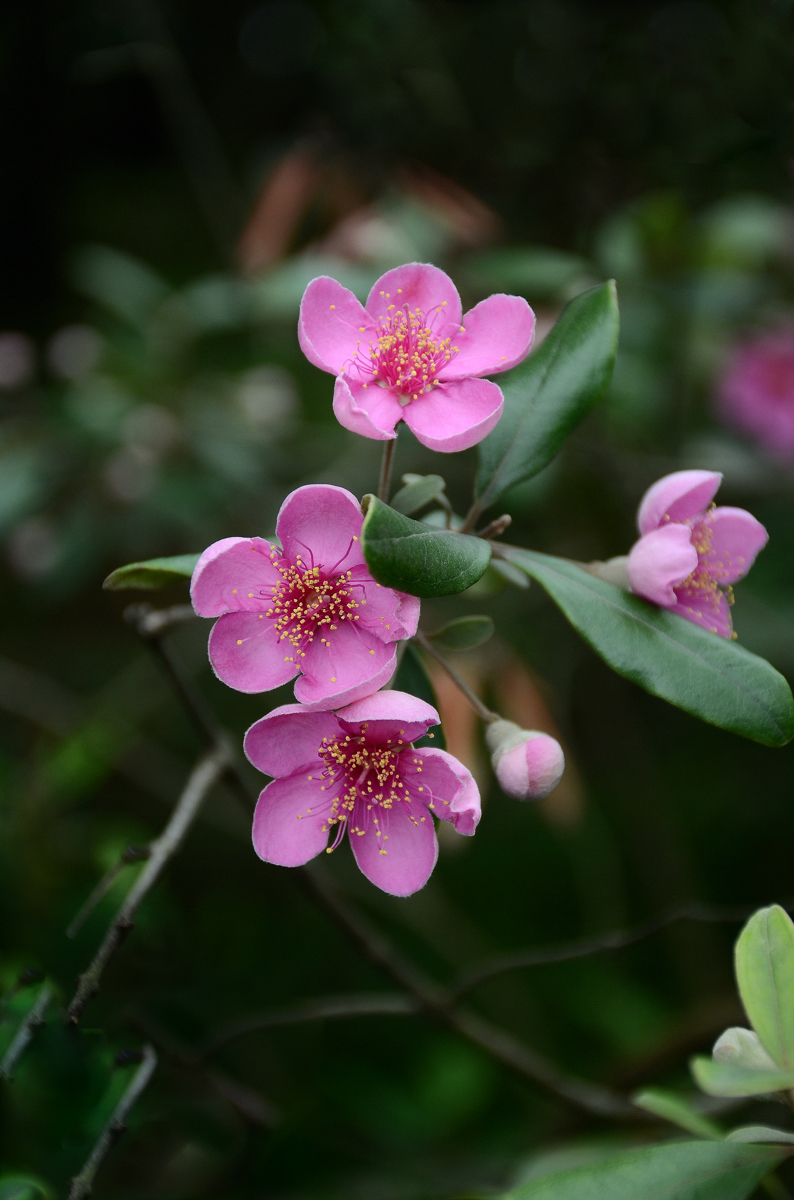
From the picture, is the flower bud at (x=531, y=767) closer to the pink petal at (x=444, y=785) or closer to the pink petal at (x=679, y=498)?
the pink petal at (x=444, y=785)

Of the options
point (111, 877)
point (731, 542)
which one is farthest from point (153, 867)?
point (731, 542)

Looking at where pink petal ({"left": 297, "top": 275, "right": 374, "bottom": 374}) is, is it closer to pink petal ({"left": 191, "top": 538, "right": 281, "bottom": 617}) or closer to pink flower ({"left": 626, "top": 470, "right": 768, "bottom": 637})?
pink petal ({"left": 191, "top": 538, "right": 281, "bottom": 617})

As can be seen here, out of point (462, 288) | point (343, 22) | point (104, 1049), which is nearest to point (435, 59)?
point (343, 22)

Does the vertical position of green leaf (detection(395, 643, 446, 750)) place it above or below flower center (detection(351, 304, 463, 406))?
below

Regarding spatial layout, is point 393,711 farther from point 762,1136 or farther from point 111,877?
point 762,1136

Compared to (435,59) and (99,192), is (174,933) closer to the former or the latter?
(435,59)

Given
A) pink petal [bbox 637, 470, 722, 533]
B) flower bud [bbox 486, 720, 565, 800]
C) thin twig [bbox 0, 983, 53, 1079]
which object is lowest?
thin twig [bbox 0, 983, 53, 1079]

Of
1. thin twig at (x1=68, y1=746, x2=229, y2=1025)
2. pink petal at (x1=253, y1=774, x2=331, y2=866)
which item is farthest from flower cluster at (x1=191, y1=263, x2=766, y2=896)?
thin twig at (x1=68, y1=746, x2=229, y2=1025)
